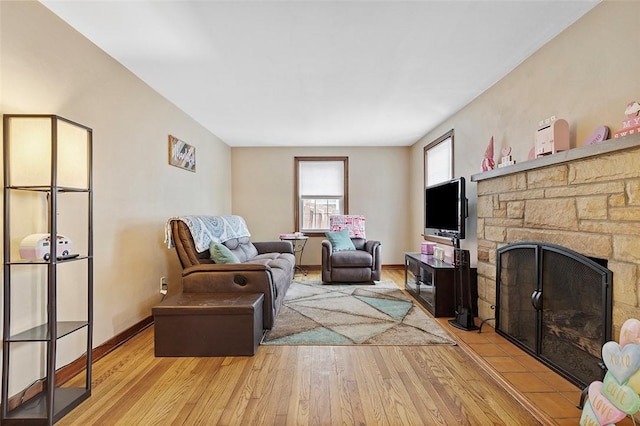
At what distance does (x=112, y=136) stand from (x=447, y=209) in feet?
10.9

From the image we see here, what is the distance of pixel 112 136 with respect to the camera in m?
2.67

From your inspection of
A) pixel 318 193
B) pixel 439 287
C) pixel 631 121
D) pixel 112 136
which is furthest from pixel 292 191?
pixel 631 121

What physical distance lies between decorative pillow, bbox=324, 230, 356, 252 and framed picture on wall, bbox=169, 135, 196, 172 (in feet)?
7.52

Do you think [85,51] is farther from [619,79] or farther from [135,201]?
[619,79]

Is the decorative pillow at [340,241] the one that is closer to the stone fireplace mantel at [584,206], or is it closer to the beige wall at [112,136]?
the beige wall at [112,136]

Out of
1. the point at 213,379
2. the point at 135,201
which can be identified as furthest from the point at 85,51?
the point at 213,379

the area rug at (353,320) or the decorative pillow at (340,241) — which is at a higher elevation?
the decorative pillow at (340,241)

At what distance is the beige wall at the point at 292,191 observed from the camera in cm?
618

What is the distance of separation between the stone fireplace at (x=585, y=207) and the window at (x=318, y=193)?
352 centimetres

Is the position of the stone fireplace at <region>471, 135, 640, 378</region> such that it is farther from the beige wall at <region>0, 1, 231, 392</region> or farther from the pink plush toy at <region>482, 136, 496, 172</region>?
the beige wall at <region>0, 1, 231, 392</region>

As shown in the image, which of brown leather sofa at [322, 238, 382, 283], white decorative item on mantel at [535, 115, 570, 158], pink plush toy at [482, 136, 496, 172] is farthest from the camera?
brown leather sofa at [322, 238, 382, 283]

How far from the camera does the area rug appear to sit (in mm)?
2818

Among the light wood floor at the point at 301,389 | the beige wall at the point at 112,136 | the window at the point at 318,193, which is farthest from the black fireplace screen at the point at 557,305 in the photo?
the window at the point at 318,193

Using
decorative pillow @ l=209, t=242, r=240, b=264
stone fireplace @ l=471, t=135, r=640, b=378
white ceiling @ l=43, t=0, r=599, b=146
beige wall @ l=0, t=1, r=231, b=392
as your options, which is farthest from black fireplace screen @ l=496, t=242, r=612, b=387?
beige wall @ l=0, t=1, r=231, b=392
